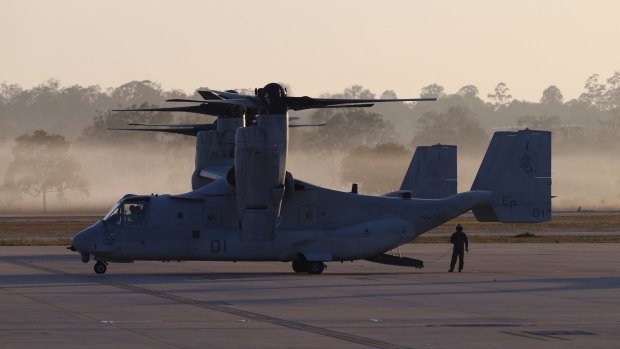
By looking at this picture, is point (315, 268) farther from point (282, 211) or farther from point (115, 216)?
point (115, 216)

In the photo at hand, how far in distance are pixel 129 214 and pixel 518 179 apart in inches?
489

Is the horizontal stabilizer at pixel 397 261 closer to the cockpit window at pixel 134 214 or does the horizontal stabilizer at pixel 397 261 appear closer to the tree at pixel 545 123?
the cockpit window at pixel 134 214

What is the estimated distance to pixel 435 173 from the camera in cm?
5069

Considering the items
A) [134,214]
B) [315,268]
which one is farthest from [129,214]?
[315,268]

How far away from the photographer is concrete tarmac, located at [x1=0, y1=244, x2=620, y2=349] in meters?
22.2

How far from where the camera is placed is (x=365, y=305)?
28734mm

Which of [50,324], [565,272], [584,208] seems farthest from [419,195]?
[584,208]

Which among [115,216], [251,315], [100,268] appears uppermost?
[115,216]

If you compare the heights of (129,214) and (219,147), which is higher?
(219,147)

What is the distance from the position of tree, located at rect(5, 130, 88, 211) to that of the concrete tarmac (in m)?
94.8

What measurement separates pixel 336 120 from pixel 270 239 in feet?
378

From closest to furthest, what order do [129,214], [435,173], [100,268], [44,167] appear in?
1. [129,214]
2. [100,268]
3. [435,173]
4. [44,167]

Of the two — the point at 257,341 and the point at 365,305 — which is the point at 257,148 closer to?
the point at 365,305

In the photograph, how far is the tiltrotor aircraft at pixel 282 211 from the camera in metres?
37.1
